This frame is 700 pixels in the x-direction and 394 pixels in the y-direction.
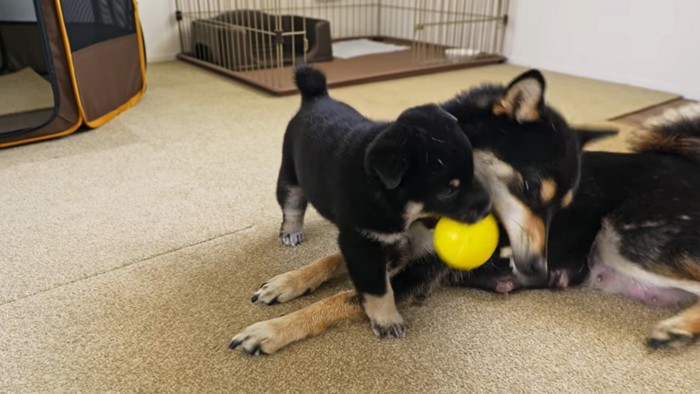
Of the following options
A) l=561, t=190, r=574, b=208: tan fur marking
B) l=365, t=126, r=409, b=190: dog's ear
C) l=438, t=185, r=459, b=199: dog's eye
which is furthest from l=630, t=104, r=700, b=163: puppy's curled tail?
l=365, t=126, r=409, b=190: dog's ear

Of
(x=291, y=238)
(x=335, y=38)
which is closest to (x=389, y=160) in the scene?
(x=291, y=238)

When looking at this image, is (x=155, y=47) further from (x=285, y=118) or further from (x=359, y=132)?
(x=359, y=132)

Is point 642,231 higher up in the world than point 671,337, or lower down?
higher up

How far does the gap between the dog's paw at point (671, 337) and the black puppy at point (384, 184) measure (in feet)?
1.98

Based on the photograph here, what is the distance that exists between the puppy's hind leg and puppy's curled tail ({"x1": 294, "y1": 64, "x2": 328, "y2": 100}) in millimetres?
234

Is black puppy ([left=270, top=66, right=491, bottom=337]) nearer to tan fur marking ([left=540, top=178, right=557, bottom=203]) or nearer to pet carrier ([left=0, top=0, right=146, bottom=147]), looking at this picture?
tan fur marking ([left=540, top=178, right=557, bottom=203])

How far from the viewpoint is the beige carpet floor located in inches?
50.8

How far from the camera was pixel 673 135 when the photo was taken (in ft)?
5.34

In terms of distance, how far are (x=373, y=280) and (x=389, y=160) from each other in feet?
1.19

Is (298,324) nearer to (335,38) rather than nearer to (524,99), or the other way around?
(524,99)

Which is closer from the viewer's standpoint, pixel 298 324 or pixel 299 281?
pixel 298 324

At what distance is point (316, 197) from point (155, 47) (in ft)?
13.8

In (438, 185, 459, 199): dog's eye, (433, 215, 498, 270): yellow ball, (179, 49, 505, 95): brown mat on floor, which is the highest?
(438, 185, 459, 199): dog's eye

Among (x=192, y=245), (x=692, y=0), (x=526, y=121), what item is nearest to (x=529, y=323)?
(x=526, y=121)
